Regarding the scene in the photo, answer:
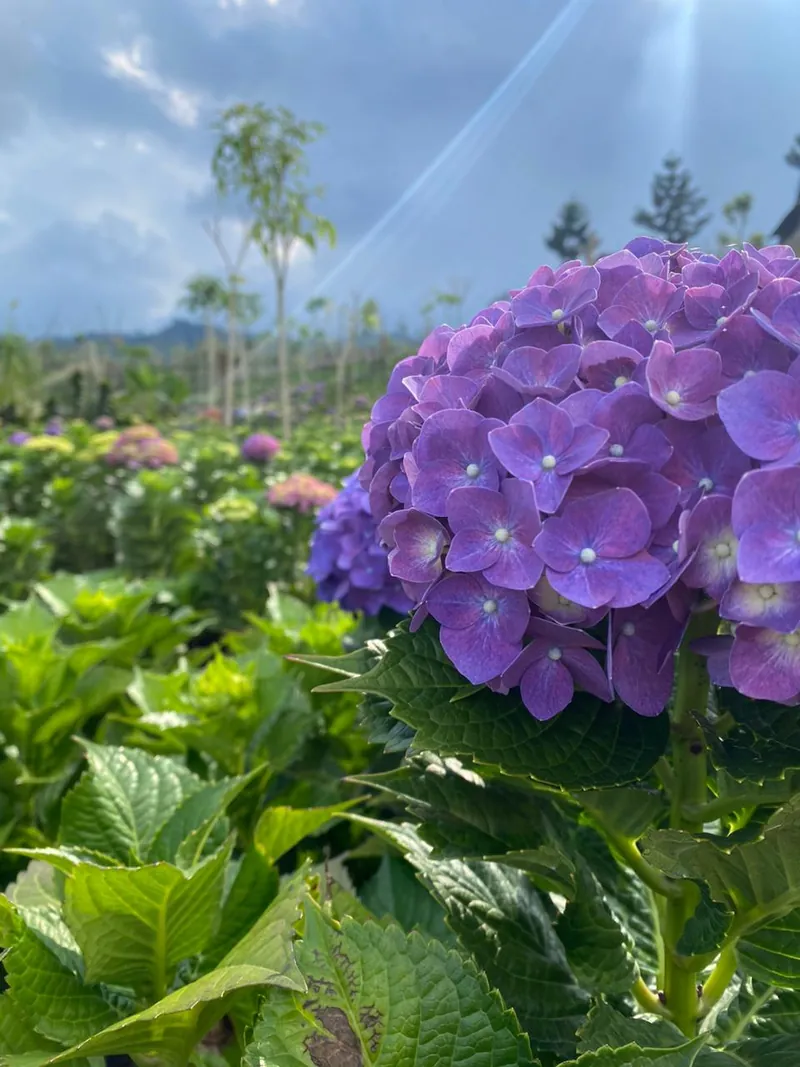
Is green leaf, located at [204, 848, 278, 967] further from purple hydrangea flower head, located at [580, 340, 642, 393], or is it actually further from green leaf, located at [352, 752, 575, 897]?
purple hydrangea flower head, located at [580, 340, 642, 393]

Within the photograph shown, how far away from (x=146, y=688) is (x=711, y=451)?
1599mm

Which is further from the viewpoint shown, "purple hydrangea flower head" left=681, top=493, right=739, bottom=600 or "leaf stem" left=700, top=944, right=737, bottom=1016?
"leaf stem" left=700, top=944, right=737, bottom=1016

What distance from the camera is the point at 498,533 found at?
634 millimetres

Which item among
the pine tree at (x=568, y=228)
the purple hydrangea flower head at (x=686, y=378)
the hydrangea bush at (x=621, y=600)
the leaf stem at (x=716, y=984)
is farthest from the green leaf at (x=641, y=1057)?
the pine tree at (x=568, y=228)

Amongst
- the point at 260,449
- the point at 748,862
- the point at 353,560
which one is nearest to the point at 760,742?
Answer: the point at 748,862

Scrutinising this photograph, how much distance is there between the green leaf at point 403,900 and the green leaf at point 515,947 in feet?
1.09

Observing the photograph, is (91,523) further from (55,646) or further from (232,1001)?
(232,1001)

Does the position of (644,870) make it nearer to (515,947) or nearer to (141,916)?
(515,947)

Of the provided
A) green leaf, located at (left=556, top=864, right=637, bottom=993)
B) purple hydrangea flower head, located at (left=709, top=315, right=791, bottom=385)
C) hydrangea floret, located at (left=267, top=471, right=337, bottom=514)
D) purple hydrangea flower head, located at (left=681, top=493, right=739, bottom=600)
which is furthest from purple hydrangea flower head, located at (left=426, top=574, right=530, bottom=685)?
hydrangea floret, located at (left=267, top=471, right=337, bottom=514)

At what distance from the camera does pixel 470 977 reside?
69 cm

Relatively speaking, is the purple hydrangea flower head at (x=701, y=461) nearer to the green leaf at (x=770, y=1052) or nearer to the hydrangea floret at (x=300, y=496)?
the green leaf at (x=770, y=1052)

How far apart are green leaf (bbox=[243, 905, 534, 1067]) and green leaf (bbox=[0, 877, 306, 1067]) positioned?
27mm

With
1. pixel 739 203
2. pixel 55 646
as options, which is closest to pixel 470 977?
pixel 55 646

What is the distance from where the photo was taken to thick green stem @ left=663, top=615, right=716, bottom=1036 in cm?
71
